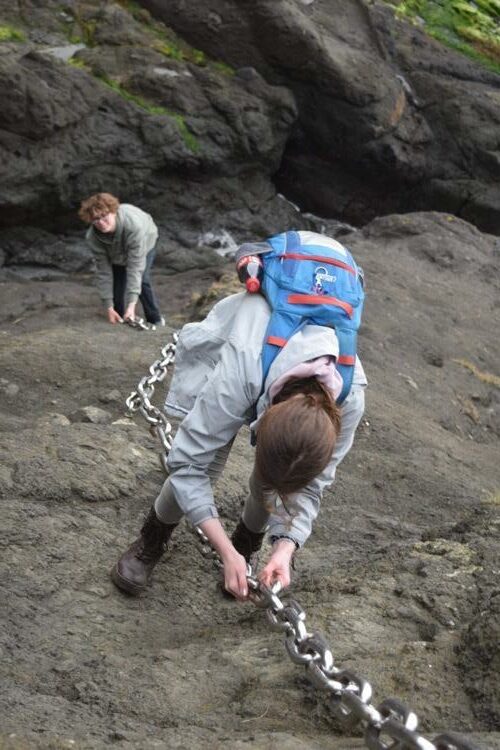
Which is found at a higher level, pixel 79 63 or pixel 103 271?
pixel 103 271

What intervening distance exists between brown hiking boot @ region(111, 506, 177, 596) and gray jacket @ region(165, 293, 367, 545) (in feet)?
1.73

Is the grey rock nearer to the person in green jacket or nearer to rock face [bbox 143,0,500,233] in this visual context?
the person in green jacket

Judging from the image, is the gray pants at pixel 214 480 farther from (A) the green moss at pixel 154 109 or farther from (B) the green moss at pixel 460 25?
(B) the green moss at pixel 460 25

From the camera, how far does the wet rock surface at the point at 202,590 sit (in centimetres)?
280

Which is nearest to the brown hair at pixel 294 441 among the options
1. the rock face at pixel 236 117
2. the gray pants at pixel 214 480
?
the gray pants at pixel 214 480

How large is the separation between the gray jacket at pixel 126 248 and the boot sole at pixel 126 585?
5.74 meters

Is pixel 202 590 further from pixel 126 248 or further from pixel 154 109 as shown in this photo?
pixel 154 109

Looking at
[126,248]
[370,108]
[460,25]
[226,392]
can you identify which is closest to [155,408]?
[226,392]

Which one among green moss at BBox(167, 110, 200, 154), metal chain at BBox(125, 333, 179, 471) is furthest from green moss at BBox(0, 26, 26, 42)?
metal chain at BBox(125, 333, 179, 471)

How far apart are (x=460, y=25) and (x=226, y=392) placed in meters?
21.2

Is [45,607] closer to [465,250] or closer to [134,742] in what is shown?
[134,742]

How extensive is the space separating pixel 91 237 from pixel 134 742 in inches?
285

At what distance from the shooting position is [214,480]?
12.1ft

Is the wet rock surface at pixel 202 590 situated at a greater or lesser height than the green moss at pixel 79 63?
greater
